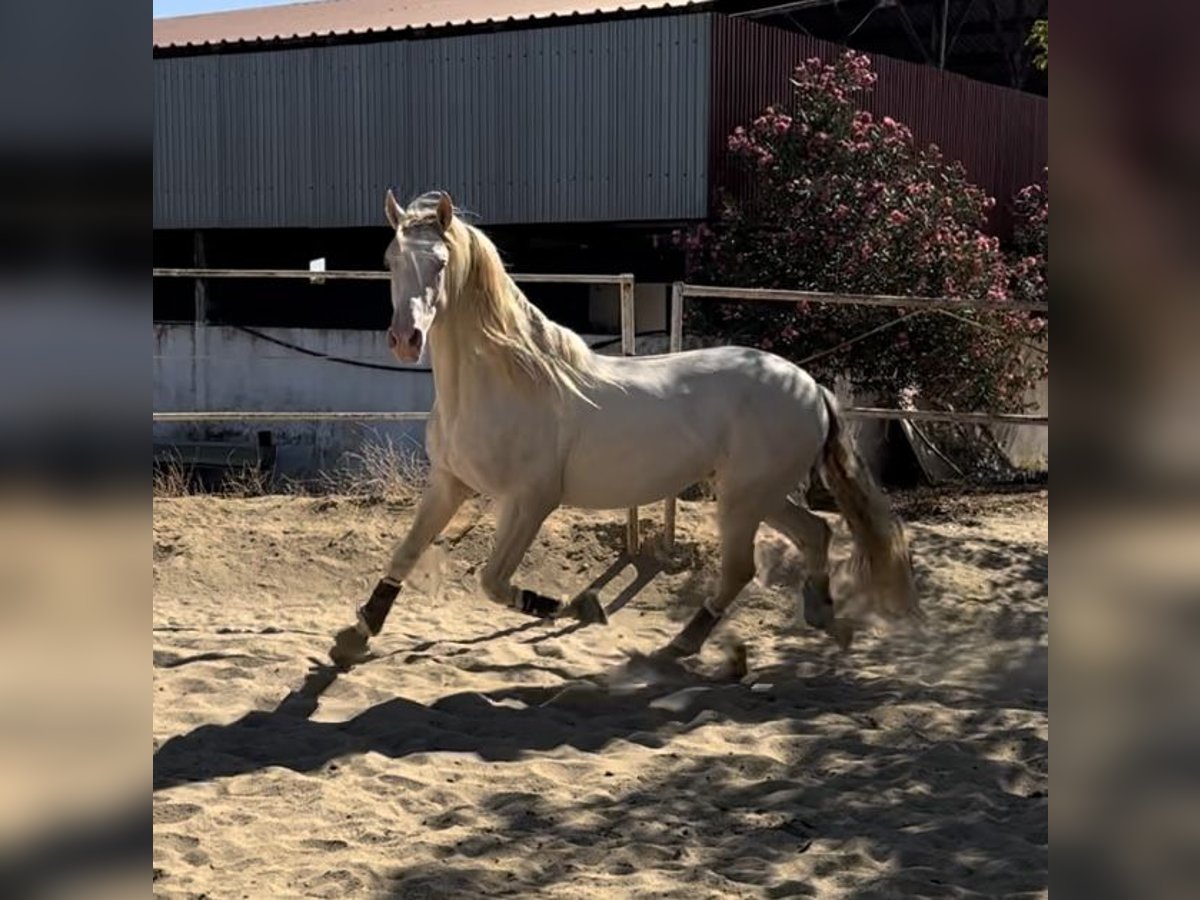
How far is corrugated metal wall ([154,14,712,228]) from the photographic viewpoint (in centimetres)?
1133

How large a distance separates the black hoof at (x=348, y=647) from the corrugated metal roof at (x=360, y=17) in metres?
8.12

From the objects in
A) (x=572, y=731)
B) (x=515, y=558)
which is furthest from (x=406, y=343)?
(x=572, y=731)

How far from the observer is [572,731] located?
429 cm

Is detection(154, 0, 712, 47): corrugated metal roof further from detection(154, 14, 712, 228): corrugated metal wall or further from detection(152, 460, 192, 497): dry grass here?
detection(152, 460, 192, 497): dry grass

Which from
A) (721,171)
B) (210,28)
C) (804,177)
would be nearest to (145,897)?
(804,177)

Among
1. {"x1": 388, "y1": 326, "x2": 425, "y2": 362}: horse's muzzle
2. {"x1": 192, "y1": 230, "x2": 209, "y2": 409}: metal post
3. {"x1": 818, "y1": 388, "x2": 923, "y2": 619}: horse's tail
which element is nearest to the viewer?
{"x1": 388, "y1": 326, "x2": 425, "y2": 362}: horse's muzzle

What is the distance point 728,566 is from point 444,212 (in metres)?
1.82

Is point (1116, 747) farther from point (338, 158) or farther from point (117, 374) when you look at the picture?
point (338, 158)

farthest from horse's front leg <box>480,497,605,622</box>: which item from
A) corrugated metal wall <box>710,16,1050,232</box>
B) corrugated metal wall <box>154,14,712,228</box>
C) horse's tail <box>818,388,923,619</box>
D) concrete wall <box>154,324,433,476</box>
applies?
corrugated metal wall <box>710,16,1050,232</box>

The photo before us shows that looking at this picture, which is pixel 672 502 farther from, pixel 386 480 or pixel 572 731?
pixel 572 731

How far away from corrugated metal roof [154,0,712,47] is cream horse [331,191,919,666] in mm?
7211

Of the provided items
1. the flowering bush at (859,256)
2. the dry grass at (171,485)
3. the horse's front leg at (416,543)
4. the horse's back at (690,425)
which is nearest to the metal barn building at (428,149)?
the flowering bush at (859,256)

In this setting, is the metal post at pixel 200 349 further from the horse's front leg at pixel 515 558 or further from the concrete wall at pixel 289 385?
the horse's front leg at pixel 515 558

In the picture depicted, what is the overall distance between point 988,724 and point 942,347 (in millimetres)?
5734
